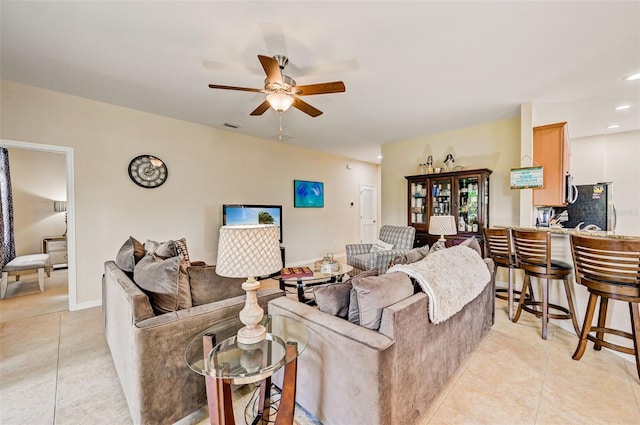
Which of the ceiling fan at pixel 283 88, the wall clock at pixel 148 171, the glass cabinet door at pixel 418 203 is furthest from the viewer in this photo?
the glass cabinet door at pixel 418 203

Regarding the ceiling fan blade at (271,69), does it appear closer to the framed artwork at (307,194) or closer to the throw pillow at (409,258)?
the throw pillow at (409,258)

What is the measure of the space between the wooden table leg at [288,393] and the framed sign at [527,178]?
11.5 ft

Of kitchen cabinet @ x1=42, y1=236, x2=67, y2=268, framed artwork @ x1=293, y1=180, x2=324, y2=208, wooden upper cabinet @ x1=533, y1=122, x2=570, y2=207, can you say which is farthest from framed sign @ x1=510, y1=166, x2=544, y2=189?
kitchen cabinet @ x1=42, y1=236, x2=67, y2=268

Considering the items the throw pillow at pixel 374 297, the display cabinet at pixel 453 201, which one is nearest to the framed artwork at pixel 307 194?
the display cabinet at pixel 453 201

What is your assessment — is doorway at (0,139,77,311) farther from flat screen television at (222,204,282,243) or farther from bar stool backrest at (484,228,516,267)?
bar stool backrest at (484,228,516,267)

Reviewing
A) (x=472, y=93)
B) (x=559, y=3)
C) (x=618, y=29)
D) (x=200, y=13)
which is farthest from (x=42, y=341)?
(x=618, y=29)

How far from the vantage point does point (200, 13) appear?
5.99ft

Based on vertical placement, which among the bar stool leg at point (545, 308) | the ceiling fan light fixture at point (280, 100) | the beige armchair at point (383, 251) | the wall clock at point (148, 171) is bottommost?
the bar stool leg at point (545, 308)

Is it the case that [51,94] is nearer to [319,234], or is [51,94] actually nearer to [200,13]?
[200,13]

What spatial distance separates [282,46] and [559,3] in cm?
199

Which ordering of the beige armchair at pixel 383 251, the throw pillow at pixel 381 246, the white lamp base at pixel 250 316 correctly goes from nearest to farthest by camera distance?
the white lamp base at pixel 250 316 → the beige armchair at pixel 383 251 → the throw pillow at pixel 381 246

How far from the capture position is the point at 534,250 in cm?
241

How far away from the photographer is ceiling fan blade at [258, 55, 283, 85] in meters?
1.94

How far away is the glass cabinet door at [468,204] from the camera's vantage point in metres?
4.16
